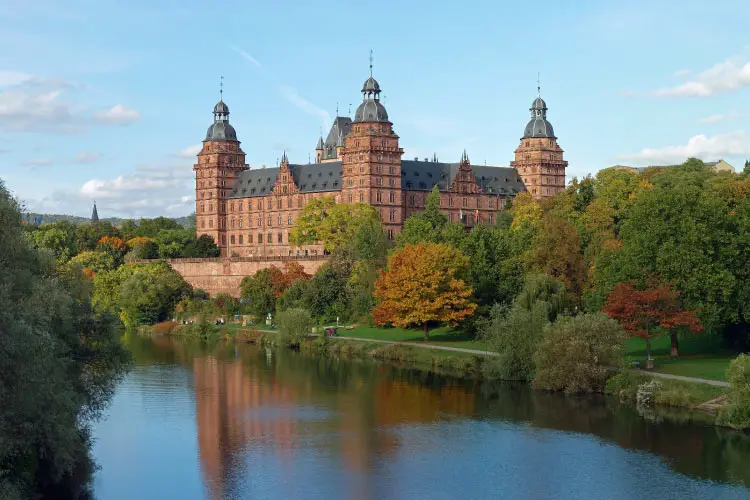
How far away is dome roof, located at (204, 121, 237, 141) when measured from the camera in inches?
4838

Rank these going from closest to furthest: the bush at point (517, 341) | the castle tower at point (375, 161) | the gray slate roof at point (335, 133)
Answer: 1. the bush at point (517, 341)
2. the castle tower at point (375, 161)
3. the gray slate roof at point (335, 133)

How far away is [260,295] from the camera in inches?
3346

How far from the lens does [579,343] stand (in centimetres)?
4559

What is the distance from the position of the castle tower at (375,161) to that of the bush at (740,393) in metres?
67.5

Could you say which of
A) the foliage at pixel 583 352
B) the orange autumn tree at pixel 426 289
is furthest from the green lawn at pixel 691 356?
the orange autumn tree at pixel 426 289

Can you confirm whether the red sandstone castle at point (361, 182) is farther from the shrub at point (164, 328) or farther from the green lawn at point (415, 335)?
the green lawn at point (415, 335)

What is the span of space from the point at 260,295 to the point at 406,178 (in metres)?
30.6

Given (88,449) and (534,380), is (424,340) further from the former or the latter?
(88,449)

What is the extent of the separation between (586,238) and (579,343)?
2083 cm

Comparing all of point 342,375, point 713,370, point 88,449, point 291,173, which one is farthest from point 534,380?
point 291,173

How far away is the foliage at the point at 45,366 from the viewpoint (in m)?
24.5

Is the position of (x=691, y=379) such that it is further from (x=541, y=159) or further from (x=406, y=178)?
(x=541, y=159)

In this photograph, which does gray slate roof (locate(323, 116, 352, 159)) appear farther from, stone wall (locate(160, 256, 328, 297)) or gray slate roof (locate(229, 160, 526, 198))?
stone wall (locate(160, 256, 328, 297))

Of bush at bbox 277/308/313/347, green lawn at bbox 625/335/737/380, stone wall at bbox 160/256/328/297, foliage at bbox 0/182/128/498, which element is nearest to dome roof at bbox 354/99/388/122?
stone wall at bbox 160/256/328/297
